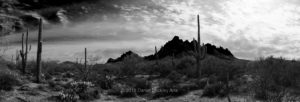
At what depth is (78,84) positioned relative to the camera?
52.4ft

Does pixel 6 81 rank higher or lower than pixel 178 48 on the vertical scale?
lower

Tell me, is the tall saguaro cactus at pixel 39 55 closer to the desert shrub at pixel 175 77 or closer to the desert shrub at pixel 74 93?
the desert shrub at pixel 74 93

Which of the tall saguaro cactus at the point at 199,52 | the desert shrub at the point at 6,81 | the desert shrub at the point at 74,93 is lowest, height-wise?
the desert shrub at the point at 74,93

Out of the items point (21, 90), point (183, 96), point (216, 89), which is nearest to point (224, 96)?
point (216, 89)

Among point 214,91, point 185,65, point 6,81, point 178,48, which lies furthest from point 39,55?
point 178,48

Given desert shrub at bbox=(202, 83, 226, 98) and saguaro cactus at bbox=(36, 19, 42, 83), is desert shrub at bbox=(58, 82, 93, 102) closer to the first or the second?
saguaro cactus at bbox=(36, 19, 42, 83)

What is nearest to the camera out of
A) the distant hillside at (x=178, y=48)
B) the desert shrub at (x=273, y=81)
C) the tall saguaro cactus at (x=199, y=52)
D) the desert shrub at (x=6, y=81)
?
the desert shrub at (x=273, y=81)

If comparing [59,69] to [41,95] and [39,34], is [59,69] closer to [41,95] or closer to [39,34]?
[39,34]

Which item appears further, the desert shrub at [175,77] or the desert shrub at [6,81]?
the desert shrub at [175,77]

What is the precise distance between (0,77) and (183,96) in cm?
951

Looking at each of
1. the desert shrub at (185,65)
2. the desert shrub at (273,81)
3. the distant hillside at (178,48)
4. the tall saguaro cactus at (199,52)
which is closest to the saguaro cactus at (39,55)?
the tall saguaro cactus at (199,52)

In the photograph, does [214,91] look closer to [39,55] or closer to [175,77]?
[175,77]

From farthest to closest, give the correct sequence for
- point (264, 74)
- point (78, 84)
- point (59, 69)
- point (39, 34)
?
point (59, 69), point (39, 34), point (78, 84), point (264, 74)

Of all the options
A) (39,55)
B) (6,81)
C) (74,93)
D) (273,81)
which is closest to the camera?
(273,81)
